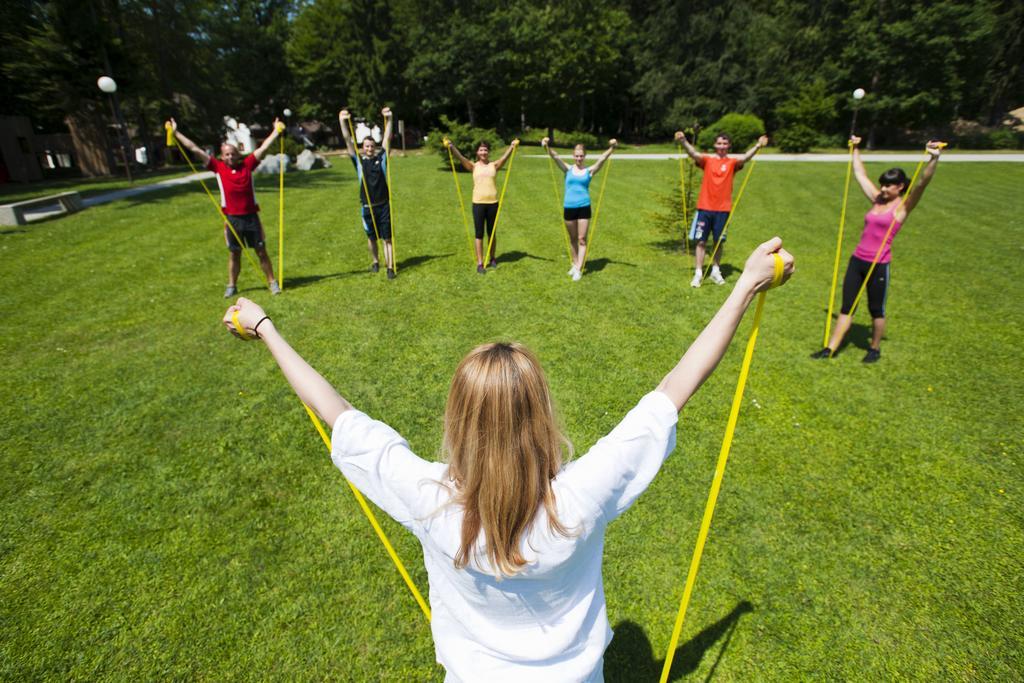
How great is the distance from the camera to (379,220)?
844 cm

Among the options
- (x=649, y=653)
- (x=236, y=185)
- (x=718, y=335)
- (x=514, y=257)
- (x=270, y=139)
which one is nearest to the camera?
(x=718, y=335)

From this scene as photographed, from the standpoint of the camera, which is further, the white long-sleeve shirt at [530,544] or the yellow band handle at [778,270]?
the yellow band handle at [778,270]

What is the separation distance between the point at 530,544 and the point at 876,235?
244 inches

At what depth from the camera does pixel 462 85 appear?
38156mm

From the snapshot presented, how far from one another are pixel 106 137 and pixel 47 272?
71.1 ft

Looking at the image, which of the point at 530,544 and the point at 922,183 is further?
the point at 922,183

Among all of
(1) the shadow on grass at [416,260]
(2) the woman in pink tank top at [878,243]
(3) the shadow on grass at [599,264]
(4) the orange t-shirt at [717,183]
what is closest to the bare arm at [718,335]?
(2) the woman in pink tank top at [878,243]

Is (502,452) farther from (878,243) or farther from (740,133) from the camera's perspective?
(740,133)

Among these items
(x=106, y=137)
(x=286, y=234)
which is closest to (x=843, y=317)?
(x=286, y=234)

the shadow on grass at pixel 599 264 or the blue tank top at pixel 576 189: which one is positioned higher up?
the blue tank top at pixel 576 189

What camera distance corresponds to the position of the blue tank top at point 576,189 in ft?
26.7

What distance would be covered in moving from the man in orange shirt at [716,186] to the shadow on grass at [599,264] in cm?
166

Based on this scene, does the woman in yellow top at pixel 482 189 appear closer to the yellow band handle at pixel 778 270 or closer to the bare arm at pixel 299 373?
the bare arm at pixel 299 373

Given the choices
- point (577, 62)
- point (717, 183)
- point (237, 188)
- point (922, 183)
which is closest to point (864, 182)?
point (922, 183)
